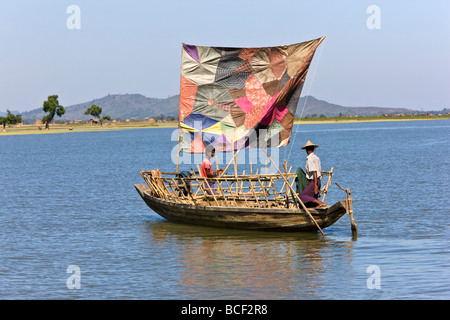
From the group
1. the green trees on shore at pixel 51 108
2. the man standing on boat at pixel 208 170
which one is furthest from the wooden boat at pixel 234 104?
the green trees on shore at pixel 51 108

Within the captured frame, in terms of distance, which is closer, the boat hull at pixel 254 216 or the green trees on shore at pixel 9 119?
the boat hull at pixel 254 216

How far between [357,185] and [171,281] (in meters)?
20.6

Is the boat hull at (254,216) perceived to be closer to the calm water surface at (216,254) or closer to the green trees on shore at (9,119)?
the calm water surface at (216,254)

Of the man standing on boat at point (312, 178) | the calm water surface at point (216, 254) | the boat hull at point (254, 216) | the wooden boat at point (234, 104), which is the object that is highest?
the wooden boat at point (234, 104)

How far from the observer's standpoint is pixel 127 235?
20094mm

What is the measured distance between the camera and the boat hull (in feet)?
57.3

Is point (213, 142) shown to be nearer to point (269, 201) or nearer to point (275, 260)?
point (269, 201)

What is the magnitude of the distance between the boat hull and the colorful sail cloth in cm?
216

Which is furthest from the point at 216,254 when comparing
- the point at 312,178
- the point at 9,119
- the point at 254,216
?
the point at 9,119

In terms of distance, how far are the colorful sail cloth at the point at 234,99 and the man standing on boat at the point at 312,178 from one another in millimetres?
3007

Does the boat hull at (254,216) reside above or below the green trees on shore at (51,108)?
below

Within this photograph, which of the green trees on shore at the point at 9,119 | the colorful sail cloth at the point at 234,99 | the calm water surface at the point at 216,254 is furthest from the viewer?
the green trees on shore at the point at 9,119

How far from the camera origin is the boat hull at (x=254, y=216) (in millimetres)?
17453
